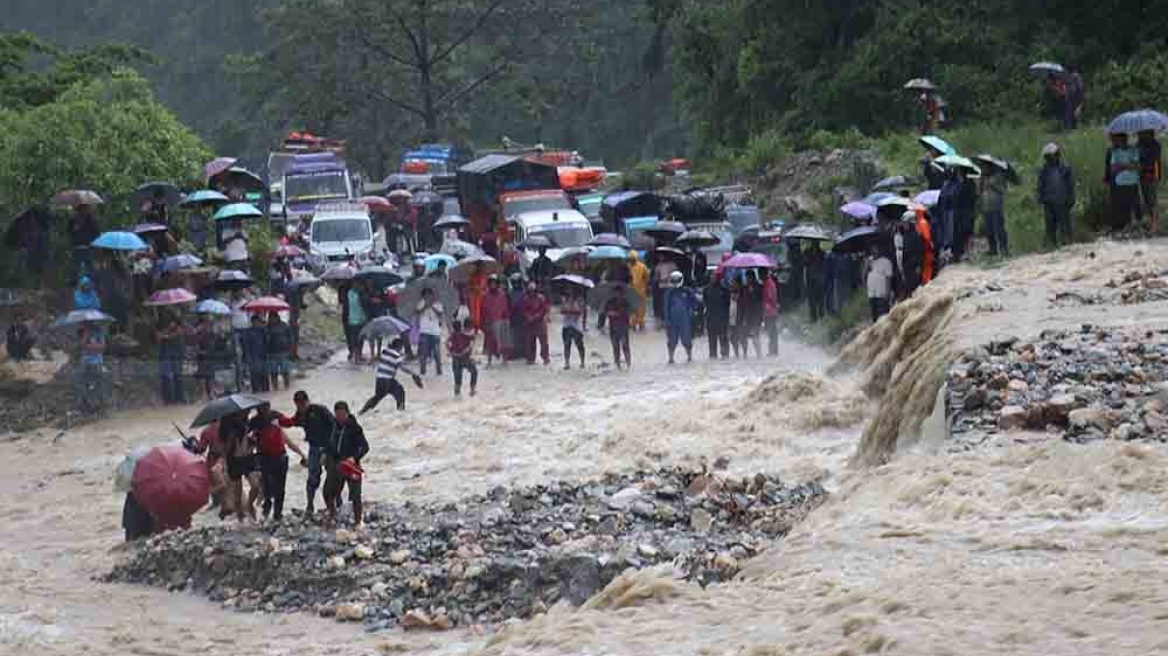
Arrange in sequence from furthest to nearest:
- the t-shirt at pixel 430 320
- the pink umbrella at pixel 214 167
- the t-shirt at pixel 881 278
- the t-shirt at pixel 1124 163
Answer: the pink umbrella at pixel 214 167, the t-shirt at pixel 430 320, the t-shirt at pixel 881 278, the t-shirt at pixel 1124 163

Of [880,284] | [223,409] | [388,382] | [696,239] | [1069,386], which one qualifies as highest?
[696,239]

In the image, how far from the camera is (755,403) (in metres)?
22.8

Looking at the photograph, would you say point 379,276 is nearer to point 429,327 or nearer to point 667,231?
point 429,327

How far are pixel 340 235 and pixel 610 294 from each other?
34.0ft

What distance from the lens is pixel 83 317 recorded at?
87.4 feet

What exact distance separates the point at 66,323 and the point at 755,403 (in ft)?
31.3

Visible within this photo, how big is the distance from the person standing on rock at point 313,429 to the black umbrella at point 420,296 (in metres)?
9.91

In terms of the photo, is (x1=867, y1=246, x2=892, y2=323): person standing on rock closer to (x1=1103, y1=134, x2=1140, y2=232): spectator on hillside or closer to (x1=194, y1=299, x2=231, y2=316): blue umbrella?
(x1=1103, y1=134, x2=1140, y2=232): spectator on hillside

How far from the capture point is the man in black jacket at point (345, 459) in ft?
58.6

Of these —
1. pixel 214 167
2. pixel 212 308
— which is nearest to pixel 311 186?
pixel 214 167

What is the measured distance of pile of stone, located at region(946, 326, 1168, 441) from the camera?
15.2 metres

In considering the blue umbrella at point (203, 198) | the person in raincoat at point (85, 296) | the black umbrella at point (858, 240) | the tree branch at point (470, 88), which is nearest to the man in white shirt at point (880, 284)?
the black umbrella at point (858, 240)

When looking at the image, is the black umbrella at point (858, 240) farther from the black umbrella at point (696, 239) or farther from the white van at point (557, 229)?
the white van at point (557, 229)

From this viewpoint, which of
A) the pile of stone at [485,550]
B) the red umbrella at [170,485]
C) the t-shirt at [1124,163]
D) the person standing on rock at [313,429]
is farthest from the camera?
the t-shirt at [1124,163]
